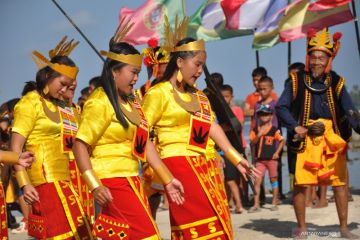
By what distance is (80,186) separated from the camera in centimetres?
699

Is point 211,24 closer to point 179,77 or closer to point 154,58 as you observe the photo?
point 154,58

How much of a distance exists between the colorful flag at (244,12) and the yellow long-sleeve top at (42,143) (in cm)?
969

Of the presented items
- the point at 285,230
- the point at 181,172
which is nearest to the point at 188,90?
the point at 181,172

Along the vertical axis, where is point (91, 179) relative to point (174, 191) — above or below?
above

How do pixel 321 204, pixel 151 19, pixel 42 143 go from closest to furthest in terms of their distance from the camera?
pixel 42 143 → pixel 321 204 → pixel 151 19

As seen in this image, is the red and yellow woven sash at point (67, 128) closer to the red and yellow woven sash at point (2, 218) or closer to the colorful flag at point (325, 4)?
the red and yellow woven sash at point (2, 218)

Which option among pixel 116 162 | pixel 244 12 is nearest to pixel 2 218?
pixel 116 162

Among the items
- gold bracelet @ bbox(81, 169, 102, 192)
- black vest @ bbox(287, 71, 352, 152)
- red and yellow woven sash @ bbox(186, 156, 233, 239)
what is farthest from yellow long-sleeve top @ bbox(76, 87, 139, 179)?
black vest @ bbox(287, 71, 352, 152)

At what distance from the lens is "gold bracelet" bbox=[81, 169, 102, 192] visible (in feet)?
16.0

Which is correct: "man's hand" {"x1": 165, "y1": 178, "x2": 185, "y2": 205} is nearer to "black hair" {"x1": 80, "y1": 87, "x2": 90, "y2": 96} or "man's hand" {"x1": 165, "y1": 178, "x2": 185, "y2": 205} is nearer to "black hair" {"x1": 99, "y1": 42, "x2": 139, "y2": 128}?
"black hair" {"x1": 99, "y1": 42, "x2": 139, "y2": 128}

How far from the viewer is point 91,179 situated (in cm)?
490

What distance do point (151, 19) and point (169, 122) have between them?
1055 centimetres

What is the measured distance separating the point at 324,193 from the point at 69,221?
18.2 ft

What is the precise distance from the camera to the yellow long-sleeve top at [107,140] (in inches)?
200
